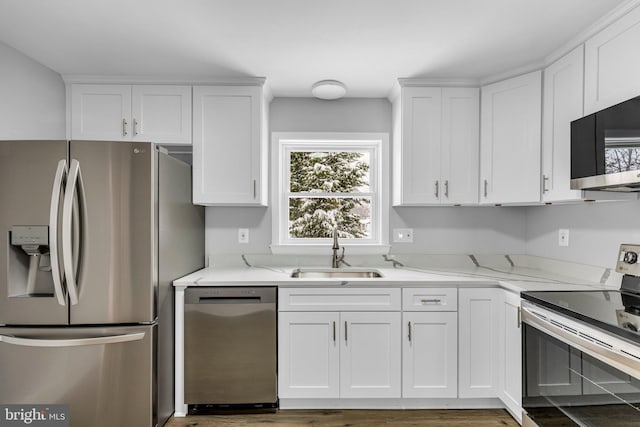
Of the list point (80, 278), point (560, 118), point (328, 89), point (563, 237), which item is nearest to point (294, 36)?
point (328, 89)

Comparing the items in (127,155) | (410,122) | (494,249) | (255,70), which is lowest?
(494,249)

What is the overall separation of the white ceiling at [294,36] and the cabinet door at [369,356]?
65.1 inches

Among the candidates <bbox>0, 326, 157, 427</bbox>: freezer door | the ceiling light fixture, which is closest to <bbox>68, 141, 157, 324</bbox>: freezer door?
<bbox>0, 326, 157, 427</bbox>: freezer door

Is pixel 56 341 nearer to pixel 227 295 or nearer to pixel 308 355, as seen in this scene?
pixel 227 295

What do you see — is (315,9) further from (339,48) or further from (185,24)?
(185,24)

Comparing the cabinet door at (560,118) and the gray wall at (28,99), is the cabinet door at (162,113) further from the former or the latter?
the cabinet door at (560,118)

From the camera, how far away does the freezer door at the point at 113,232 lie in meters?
1.94

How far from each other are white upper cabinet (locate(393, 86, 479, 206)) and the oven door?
40.4 inches

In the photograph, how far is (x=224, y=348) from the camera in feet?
7.37

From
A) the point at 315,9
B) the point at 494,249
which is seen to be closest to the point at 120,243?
the point at 315,9

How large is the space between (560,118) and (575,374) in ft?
4.70

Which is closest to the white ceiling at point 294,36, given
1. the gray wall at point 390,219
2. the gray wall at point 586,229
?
the gray wall at point 390,219

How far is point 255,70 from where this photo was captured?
8.15 ft

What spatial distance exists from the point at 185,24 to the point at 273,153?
1.22 meters
